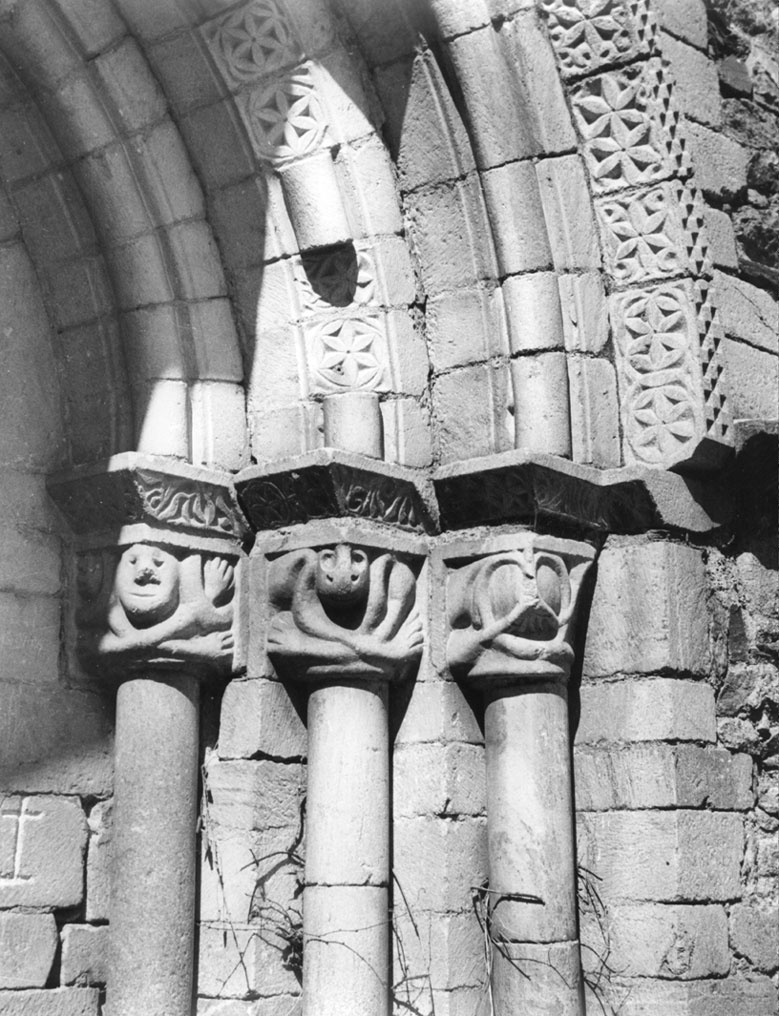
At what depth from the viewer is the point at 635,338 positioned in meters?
5.03

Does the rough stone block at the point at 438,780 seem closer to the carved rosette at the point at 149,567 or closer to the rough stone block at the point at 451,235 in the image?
the carved rosette at the point at 149,567

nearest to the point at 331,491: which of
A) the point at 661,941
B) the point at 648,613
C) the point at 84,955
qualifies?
the point at 648,613

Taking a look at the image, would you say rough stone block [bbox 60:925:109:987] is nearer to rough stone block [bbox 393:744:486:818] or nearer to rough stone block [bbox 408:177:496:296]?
rough stone block [bbox 393:744:486:818]

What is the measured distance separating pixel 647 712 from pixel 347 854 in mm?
950

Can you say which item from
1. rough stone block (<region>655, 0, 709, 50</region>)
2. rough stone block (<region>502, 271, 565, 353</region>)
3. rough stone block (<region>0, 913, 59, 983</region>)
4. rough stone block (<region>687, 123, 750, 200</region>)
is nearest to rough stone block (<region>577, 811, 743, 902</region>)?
rough stone block (<region>502, 271, 565, 353</region>)

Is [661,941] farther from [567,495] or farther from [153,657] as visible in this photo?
[153,657]

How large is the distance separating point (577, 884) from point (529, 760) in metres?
0.39

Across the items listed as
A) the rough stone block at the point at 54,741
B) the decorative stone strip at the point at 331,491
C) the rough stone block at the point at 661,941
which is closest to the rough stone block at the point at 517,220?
the decorative stone strip at the point at 331,491

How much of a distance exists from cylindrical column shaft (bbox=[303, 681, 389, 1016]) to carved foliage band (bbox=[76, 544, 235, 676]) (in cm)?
36

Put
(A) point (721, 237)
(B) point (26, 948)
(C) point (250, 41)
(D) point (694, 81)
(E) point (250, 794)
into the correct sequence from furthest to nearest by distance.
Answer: (D) point (694, 81) < (A) point (721, 237) < (C) point (250, 41) < (E) point (250, 794) < (B) point (26, 948)

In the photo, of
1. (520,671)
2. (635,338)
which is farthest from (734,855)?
(635,338)

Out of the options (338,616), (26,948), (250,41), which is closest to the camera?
(26,948)

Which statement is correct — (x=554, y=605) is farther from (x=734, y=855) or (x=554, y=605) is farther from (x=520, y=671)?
(x=734, y=855)

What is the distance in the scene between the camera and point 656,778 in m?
4.64
